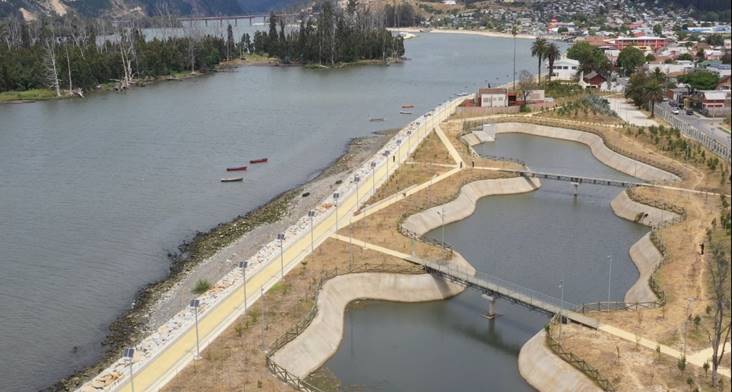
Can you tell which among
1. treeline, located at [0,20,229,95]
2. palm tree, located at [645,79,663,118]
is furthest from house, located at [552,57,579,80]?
treeline, located at [0,20,229,95]

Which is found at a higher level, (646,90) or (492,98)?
(646,90)

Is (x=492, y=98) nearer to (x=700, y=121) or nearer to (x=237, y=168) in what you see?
(x=700, y=121)

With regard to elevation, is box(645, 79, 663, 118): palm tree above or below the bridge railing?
above

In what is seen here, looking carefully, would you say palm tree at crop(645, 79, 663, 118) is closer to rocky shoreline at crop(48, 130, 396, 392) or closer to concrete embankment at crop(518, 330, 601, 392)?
rocky shoreline at crop(48, 130, 396, 392)

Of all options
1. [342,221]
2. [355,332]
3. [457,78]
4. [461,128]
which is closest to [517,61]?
[457,78]

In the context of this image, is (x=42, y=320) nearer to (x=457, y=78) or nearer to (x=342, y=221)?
(x=342, y=221)

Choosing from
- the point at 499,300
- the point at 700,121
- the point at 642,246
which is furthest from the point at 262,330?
the point at 700,121
